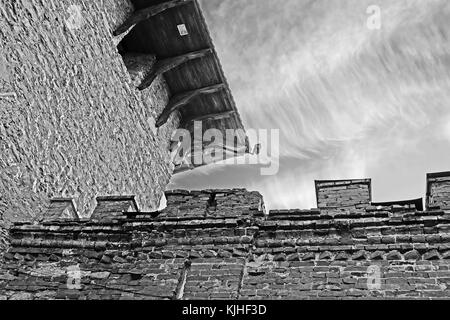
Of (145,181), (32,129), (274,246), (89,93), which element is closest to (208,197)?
(274,246)

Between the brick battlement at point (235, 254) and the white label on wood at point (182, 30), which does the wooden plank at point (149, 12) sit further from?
the brick battlement at point (235, 254)

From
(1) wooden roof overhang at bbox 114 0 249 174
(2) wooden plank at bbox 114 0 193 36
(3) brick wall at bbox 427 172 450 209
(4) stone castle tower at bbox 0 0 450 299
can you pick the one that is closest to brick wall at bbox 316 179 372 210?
(4) stone castle tower at bbox 0 0 450 299

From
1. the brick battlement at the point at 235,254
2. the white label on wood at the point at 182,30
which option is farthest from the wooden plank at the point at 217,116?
the brick battlement at the point at 235,254

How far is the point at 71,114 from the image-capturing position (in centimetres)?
837

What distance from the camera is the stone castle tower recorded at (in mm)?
4328

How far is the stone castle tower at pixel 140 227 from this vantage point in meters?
4.33

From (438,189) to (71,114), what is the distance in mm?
5651

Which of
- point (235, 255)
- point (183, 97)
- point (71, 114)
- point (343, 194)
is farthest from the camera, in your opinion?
point (183, 97)

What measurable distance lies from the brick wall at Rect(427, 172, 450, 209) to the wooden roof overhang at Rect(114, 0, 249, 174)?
7.63 meters

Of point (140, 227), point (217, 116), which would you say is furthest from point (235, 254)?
point (217, 116)

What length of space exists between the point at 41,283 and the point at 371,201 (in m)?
3.18

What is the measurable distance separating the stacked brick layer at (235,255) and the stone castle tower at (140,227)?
0.03 ft

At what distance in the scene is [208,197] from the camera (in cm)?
552

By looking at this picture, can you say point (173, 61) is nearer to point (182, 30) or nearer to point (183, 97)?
point (182, 30)
